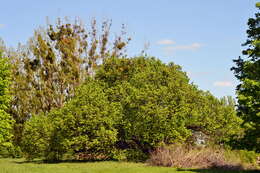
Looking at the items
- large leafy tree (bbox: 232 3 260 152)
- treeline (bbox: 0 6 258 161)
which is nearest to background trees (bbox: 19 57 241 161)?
treeline (bbox: 0 6 258 161)

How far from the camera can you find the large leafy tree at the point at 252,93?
66.3ft

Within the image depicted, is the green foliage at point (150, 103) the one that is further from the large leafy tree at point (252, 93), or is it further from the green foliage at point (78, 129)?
the large leafy tree at point (252, 93)

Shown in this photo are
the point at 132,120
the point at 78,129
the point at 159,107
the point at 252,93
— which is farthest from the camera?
the point at 132,120

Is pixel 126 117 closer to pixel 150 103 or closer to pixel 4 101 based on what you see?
pixel 150 103

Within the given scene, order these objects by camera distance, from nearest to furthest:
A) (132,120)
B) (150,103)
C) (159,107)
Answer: (150,103), (159,107), (132,120)

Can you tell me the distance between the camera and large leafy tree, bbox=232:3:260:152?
2022cm

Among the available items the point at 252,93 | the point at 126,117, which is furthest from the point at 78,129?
the point at 252,93

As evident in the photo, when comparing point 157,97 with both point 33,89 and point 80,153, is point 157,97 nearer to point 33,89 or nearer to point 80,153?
point 80,153

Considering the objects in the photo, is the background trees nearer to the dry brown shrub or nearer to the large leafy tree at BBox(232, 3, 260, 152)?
the dry brown shrub

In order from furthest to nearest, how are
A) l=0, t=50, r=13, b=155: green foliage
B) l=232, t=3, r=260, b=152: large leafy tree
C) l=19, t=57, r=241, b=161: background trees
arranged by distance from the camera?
1. l=0, t=50, r=13, b=155: green foliage
2. l=19, t=57, r=241, b=161: background trees
3. l=232, t=3, r=260, b=152: large leafy tree

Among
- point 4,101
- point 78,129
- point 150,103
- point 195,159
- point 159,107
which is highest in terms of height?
point 4,101

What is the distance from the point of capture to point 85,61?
4850 centimetres

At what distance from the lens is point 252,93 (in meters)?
20.4

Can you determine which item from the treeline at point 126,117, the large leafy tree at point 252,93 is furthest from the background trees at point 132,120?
the large leafy tree at point 252,93
